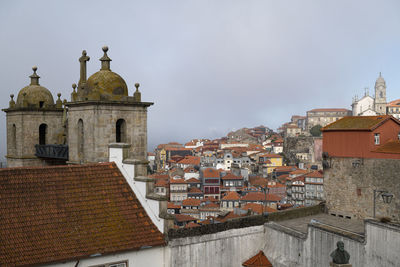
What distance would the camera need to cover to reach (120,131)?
1443 centimetres

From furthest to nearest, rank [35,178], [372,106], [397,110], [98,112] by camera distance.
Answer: [372,106] → [397,110] → [98,112] → [35,178]

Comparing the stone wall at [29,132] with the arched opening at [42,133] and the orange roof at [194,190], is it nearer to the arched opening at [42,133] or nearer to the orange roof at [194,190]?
the arched opening at [42,133]

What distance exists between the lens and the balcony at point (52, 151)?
18094mm

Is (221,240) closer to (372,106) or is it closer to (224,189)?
(224,189)

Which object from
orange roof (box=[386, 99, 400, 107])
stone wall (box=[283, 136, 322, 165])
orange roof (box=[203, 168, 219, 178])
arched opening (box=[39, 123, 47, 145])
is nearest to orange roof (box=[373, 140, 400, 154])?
arched opening (box=[39, 123, 47, 145])

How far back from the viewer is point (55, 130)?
21578mm

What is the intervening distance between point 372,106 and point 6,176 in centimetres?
13575

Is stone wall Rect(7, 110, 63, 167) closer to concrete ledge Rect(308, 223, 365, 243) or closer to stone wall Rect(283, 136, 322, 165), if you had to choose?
concrete ledge Rect(308, 223, 365, 243)

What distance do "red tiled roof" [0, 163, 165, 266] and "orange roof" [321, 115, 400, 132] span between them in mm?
10748

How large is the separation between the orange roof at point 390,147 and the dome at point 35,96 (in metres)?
16.3

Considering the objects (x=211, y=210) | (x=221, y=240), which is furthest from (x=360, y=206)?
(x=211, y=210)

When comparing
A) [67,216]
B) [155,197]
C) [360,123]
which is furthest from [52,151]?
[360,123]

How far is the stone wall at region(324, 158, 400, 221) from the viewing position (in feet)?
51.8

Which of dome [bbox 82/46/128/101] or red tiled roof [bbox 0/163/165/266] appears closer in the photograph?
red tiled roof [bbox 0/163/165/266]
